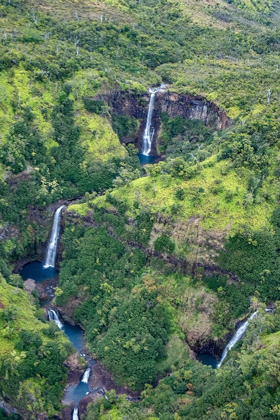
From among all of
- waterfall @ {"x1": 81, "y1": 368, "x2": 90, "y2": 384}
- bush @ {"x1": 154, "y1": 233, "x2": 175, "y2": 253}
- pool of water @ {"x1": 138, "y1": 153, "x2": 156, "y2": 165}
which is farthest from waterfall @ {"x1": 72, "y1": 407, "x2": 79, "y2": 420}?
pool of water @ {"x1": 138, "y1": 153, "x2": 156, "y2": 165}

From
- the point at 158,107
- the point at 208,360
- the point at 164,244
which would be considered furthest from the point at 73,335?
the point at 158,107

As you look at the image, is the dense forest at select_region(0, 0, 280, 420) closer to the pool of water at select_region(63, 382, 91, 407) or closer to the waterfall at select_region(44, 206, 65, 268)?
the pool of water at select_region(63, 382, 91, 407)

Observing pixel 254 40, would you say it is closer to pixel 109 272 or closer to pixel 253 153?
pixel 253 153

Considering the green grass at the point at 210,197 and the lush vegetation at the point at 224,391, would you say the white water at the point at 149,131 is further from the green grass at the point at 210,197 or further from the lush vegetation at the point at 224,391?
the lush vegetation at the point at 224,391

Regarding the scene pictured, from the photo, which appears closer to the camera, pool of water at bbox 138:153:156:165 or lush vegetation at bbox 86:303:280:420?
lush vegetation at bbox 86:303:280:420

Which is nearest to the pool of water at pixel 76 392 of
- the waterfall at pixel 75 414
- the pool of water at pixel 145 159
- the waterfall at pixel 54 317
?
the waterfall at pixel 75 414

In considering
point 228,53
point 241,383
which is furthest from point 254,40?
point 241,383

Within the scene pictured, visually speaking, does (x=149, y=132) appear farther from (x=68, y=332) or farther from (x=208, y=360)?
(x=208, y=360)
